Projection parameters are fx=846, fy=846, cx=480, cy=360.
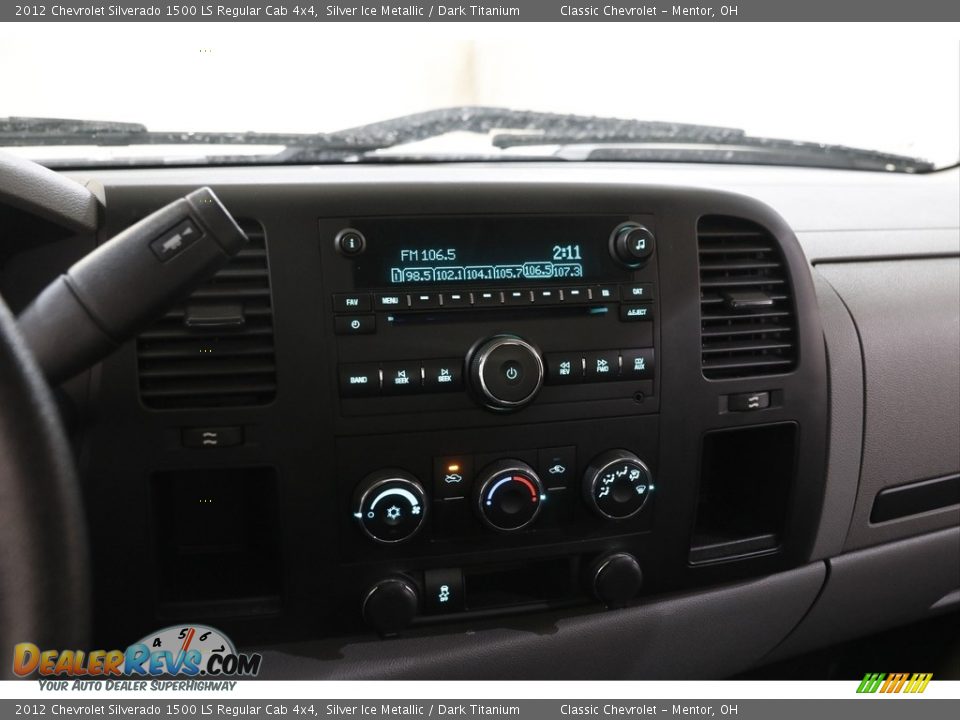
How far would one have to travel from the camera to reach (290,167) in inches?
55.9

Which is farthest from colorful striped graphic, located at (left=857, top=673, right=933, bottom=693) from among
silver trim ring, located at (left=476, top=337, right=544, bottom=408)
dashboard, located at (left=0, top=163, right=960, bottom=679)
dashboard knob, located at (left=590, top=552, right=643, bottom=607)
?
silver trim ring, located at (left=476, top=337, right=544, bottom=408)

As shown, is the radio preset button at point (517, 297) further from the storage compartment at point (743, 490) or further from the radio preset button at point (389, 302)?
the storage compartment at point (743, 490)

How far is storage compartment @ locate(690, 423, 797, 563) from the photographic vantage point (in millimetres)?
1304

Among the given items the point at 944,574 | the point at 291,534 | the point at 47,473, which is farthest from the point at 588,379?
the point at 944,574

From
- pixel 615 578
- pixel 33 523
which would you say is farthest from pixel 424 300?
pixel 33 523

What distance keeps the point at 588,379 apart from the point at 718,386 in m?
0.21

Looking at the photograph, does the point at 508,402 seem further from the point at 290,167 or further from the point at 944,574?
the point at 944,574

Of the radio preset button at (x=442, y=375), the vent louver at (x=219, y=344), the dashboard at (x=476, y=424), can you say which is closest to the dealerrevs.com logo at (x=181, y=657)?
the dashboard at (x=476, y=424)

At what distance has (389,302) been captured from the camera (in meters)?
1.08

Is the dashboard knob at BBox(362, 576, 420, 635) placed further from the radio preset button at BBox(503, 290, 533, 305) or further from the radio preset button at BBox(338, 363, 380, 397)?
the radio preset button at BBox(503, 290, 533, 305)

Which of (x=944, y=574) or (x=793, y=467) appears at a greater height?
(x=793, y=467)

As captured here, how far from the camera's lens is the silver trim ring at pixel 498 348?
1.09 metres

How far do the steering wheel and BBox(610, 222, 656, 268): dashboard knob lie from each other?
747 mm

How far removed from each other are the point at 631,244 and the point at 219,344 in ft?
1.82
